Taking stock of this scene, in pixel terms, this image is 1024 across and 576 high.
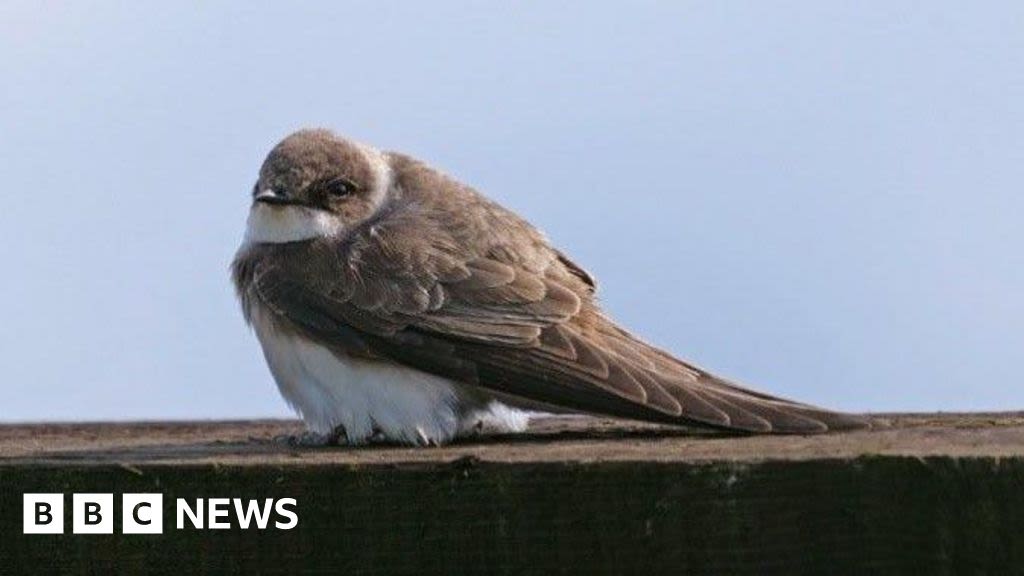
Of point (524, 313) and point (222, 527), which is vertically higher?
point (524, 313)

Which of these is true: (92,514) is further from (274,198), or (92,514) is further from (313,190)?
(313,190)

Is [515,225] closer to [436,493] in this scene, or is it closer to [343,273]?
[343,273]

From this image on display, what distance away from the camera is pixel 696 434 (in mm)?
5488

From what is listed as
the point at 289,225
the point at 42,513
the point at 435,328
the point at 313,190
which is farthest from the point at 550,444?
the point at 313,190

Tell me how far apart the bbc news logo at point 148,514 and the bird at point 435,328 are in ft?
4.19

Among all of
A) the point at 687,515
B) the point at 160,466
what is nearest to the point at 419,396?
the point at 160,466

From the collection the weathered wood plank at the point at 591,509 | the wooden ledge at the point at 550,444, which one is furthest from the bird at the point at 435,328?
the weathered wood plank at the point at 591,509

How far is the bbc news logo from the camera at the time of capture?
175 inches

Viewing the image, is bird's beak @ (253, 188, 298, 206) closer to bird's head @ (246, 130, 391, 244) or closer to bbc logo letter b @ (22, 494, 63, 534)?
bird's head @ (246, 130, 391, 244)

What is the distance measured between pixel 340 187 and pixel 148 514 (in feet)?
8.38

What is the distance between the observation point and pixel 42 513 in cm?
459

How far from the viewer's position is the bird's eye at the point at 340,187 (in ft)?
22.7

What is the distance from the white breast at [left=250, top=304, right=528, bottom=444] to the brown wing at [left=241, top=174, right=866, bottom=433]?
0.05m

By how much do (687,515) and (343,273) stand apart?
2.41m
